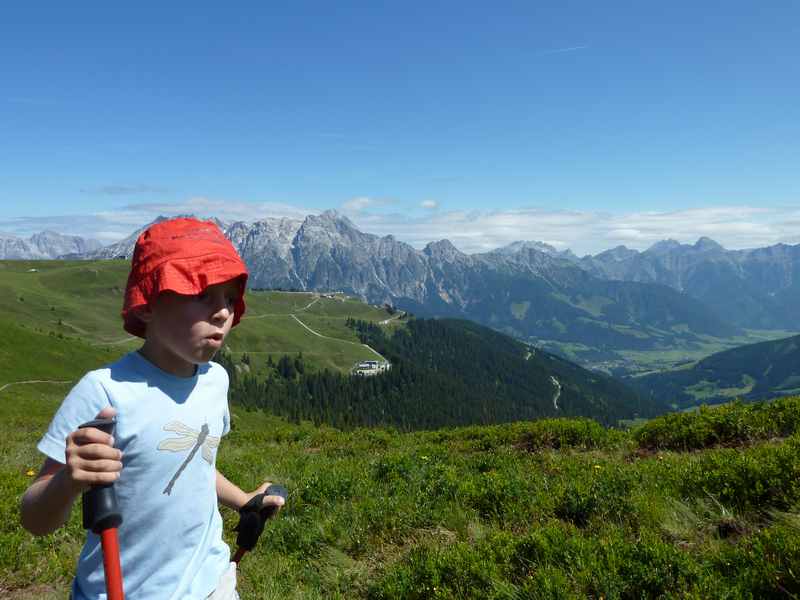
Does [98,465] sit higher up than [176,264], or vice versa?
[176,264]

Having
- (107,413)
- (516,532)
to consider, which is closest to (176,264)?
(107,413)

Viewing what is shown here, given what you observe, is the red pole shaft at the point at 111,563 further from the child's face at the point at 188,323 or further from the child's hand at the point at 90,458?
the child's face at the point at 188,323

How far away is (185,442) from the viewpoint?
323 centimetres

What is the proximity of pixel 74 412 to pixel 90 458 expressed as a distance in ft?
1.46

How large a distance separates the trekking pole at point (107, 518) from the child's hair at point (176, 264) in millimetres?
849

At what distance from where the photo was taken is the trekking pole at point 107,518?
238 cm

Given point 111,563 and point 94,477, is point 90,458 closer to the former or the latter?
point 94,477

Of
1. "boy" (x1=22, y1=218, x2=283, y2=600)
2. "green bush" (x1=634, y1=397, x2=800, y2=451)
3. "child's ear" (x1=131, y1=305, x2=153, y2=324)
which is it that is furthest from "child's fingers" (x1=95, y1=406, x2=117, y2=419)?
"green bush" (x1=634, y1=397, x2=800, y2=451)

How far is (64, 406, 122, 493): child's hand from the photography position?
7.79 ft

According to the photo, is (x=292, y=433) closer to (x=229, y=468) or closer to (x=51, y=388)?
(x=229, y=468)

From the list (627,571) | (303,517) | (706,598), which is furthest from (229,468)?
(706,598)

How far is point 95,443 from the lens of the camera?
7.86 ft

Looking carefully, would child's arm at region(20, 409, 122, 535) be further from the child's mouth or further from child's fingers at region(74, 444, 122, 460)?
the child's mouth

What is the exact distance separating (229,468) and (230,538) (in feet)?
11.8
